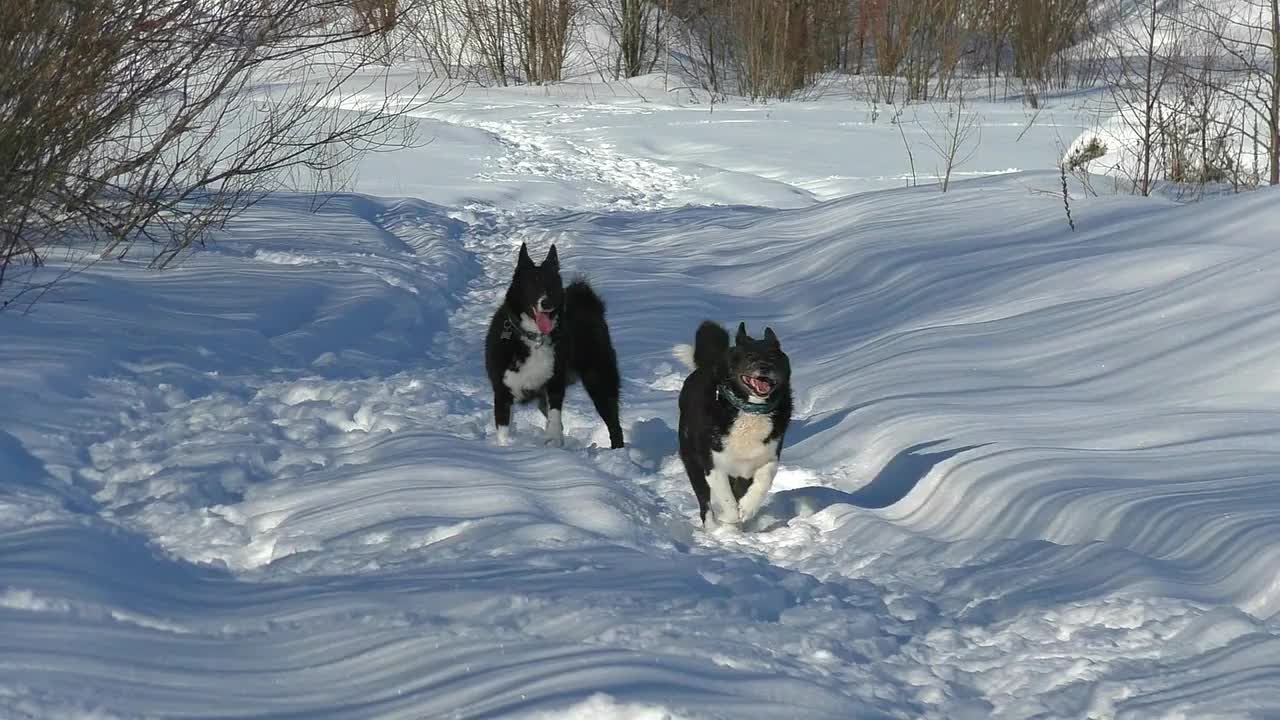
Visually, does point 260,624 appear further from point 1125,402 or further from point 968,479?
point 1125,402

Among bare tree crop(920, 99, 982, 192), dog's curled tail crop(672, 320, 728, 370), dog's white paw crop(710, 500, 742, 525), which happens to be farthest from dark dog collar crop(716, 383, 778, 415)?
bare tree crop(920, 99, 982, 192)

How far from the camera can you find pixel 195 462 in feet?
17.7

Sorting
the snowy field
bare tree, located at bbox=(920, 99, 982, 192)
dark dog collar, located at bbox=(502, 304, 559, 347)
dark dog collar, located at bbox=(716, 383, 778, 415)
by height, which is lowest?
the snowy field

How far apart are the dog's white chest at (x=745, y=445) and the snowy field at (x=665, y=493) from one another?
1.01 feet

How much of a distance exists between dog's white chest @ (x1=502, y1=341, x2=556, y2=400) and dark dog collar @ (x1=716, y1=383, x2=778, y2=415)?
1525mm

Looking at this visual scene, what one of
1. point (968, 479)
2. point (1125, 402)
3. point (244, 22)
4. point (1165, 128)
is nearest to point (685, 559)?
point (968, 479)

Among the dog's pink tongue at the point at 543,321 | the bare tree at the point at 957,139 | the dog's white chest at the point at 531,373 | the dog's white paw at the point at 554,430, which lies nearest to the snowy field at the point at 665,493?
the dog's white paw at the point at 554,430

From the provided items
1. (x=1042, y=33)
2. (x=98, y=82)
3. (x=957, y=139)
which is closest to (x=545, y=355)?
(x=98, y=82)

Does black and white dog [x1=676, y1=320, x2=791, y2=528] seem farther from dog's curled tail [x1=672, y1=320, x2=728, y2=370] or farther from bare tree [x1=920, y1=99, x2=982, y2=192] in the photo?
bare tree [x1=920, y1=99, x2=982, y2=192]

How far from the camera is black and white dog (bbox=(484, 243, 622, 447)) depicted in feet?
21.3

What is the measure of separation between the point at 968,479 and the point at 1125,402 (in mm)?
1514

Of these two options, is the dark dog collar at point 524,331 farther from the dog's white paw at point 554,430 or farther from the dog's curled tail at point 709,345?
the dog's curled tail at point 709,345

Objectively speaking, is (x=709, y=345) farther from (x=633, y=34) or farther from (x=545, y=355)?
(x=633, y=34)

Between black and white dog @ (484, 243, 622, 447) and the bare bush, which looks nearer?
black and white dog @ (484, 243, 622, 447)
